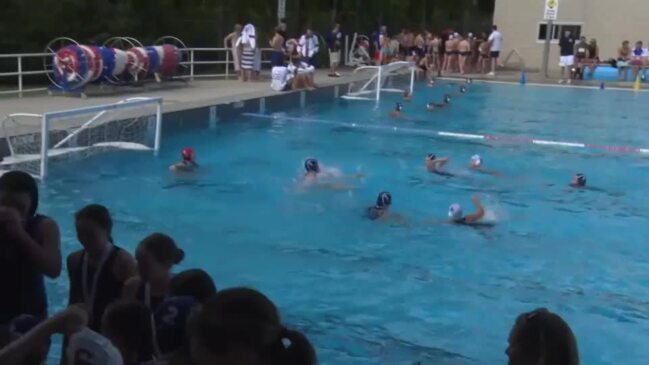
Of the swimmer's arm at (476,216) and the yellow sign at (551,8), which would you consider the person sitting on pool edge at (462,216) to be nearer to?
the swimmer's arm at (476,216)

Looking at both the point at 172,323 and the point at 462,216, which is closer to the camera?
the point at 172,323

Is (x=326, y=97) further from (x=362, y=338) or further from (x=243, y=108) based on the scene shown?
(x=362, y=338)

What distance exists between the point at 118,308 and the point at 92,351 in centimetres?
38

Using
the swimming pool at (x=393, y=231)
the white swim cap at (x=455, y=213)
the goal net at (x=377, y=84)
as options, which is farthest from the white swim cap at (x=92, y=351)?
the goal net at (x=377, y=84)

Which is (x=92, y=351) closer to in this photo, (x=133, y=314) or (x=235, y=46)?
(x=133, y=314)

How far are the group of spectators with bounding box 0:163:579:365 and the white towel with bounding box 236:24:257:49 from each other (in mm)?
18102

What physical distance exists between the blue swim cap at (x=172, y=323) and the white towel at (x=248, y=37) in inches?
746

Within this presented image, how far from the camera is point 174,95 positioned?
17.5 metres

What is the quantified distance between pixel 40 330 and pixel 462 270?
584 centimetres

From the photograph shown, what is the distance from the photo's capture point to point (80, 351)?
240 centimetres

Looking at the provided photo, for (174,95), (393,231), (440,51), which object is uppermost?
(440,51)

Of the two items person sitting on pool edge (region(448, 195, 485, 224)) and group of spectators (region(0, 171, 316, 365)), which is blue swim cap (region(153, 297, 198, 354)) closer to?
group of spectators (region(0, 171, 316, 365))

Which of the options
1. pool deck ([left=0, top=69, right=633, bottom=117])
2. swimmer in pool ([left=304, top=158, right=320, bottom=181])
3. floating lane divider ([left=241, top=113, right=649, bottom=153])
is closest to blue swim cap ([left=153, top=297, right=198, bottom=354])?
swimmer in pool ([left=304, top=158, right=320, bottom=181])

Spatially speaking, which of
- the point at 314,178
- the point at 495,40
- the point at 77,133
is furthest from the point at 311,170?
the point at 495,40
